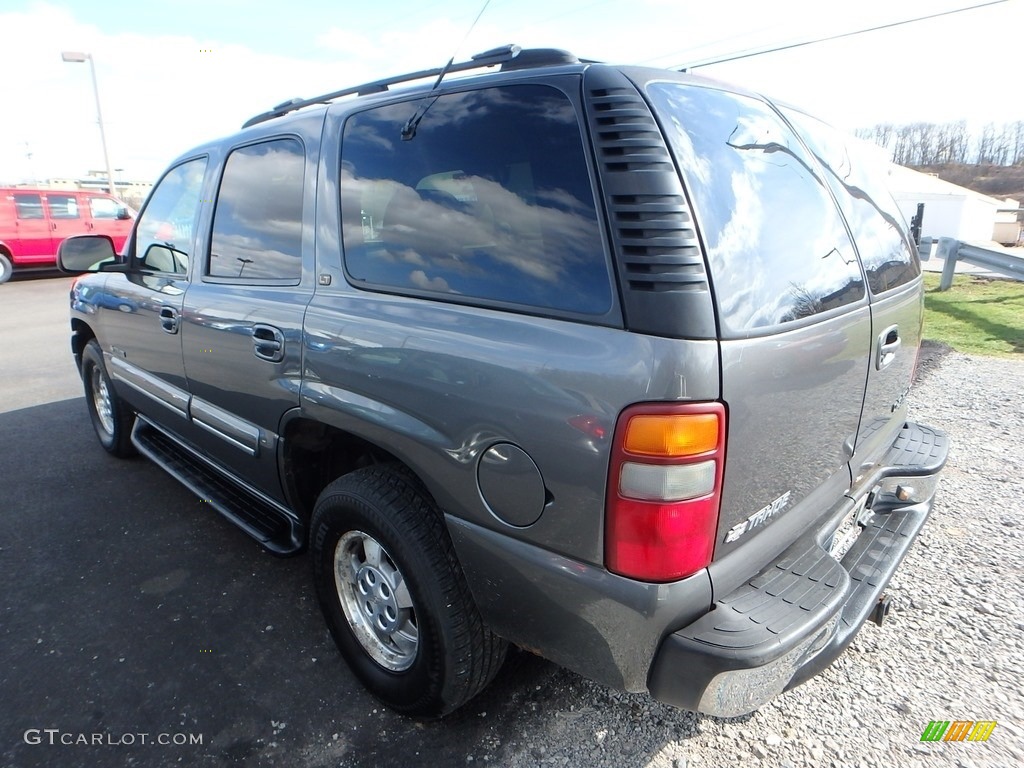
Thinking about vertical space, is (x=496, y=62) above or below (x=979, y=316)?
above

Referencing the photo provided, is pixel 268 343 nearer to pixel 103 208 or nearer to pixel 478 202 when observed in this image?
pixel 478 202

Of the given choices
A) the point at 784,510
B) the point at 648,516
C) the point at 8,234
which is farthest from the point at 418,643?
the point at 8,234

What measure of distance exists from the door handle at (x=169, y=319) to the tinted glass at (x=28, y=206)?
14.8m

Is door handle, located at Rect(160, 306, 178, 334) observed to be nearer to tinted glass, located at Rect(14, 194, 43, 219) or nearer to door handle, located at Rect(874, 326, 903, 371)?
door handle, located at Rect(874, 326, 903, 371)

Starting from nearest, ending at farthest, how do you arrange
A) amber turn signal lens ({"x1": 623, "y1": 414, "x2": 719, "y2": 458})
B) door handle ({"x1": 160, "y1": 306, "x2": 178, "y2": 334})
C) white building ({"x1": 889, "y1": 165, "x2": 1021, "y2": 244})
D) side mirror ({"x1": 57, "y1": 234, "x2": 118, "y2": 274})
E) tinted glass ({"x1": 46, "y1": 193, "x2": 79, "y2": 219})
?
amber turn signal lens ({"x1": 623, "y1": 414, "x2": 719, "y2": 458})
door handle ({"x1": 160, "y1": 306, "x2": 178, "y2": 334})
side mirror ({"x1": 57, "y1": 234, "x2": 118, "y2": 274})
tinted glass ({"x1": 46, "y1": 193, "x2": 79, "y2": 219})
white building ({"x1": 889, "y1": 165, "x2": 1021, "y2": 244})

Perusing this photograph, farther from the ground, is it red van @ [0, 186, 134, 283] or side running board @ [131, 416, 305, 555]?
red van @ [0, 186, 134, 283]

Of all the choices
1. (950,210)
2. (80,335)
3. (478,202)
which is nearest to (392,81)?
(478,202)

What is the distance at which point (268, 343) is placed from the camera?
94.2 inches

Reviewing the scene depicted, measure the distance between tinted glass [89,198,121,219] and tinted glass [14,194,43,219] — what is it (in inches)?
43.3

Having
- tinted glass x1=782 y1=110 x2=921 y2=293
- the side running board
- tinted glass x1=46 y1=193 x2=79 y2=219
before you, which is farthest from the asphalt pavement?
tinted glass x1=46 y1=193 x2=79 y2=219

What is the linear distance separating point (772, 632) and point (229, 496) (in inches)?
101

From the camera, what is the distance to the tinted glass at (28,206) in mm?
14226

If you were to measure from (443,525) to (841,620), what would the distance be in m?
1.22

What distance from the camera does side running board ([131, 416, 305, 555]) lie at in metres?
2.69
